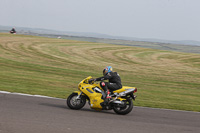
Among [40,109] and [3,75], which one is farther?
[3,75]

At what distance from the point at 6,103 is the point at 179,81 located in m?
15.1

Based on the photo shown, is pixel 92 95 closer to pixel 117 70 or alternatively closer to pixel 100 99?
pixel 100 99

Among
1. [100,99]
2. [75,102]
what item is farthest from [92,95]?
[75,102]

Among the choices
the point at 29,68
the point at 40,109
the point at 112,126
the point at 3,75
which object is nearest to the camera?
the point at 112,126

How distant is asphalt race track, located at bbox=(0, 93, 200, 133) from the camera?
674 centimetres

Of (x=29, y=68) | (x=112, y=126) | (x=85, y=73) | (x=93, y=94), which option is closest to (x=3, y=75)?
(x=29, y=68)

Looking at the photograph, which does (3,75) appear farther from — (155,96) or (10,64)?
(155,96)

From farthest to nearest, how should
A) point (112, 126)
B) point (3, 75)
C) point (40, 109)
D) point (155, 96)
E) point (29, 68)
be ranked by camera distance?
point (29, 68)
point (3, 75)
point (155, 96)
point (40, 109)
point (112, 126)

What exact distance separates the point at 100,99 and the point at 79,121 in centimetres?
204

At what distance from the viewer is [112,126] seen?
750 cm

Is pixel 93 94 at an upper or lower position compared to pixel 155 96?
upper

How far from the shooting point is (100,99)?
9.63 metres

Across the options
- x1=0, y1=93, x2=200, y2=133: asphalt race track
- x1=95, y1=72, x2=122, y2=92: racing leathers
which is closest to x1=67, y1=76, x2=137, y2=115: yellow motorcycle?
x1=95, y1=72, x2=122, y2=92: racing leathers

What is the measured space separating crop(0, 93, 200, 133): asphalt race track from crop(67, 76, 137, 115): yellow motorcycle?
0.89 feet
